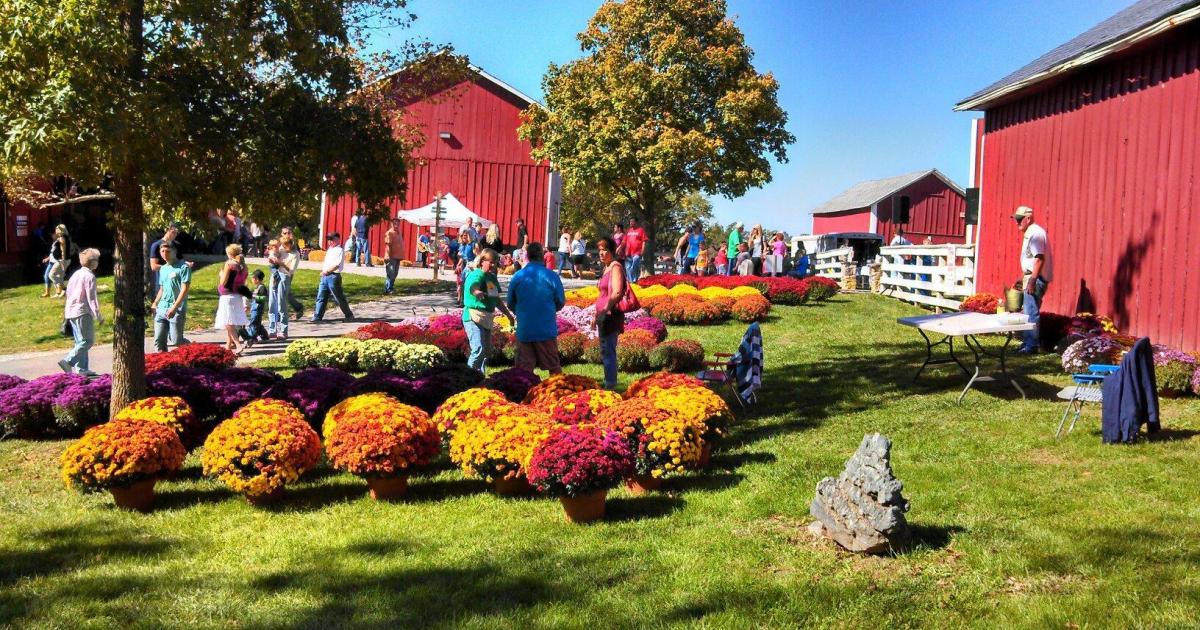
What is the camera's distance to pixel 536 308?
10.5m

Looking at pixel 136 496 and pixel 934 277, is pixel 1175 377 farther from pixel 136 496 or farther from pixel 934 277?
pixel 934 277

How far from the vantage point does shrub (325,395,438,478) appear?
7090mm

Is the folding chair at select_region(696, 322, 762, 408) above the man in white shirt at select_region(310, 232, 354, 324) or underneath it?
underneath

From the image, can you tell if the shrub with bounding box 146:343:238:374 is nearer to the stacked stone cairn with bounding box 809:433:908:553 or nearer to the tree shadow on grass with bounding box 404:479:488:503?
the tree shadow on grass with bounding box 404:479:488:503

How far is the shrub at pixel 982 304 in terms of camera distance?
1690cm

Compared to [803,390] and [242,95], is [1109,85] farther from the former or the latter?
[242,95]

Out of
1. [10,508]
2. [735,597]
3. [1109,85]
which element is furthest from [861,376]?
[10,508]

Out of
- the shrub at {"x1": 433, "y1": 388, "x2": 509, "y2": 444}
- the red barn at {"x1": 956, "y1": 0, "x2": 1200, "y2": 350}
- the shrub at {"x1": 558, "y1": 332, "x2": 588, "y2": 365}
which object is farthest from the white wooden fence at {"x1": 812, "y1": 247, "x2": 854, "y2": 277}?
the shrub at {"x1": 433, "y1": 388, "x2": 509, "y2": 444}

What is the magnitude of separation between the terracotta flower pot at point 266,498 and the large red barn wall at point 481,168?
1101 inches

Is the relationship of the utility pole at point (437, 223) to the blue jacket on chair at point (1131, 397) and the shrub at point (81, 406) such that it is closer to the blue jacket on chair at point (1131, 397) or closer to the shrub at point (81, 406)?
the shrub at point (81, 406)

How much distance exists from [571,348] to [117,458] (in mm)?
7707

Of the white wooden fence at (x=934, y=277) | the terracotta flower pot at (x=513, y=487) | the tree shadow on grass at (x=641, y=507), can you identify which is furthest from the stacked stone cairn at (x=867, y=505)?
the white wooden fence at (x=934, y=277)

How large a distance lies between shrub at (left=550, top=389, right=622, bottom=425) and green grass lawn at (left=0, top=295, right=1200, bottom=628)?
2.85 feet

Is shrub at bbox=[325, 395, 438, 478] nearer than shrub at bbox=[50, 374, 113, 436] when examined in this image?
Yes
